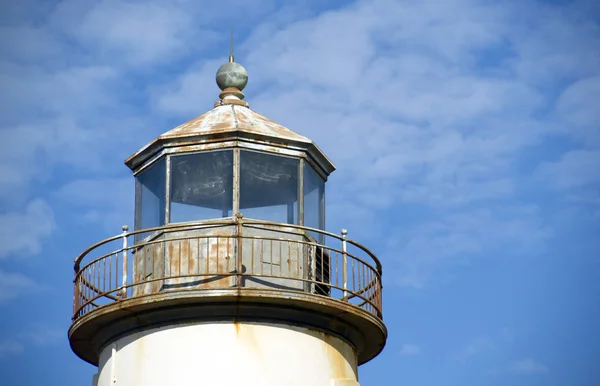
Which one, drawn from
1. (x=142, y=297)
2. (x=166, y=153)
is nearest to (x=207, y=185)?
(x=166, y=153)

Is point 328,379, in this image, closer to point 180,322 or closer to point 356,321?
point 356,321

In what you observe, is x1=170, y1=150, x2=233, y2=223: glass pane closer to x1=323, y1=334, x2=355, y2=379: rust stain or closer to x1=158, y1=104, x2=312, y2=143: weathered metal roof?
x1=158, y1=104, x2=312, y2=143: weathered metal roof

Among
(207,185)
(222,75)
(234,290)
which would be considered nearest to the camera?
(234,290)

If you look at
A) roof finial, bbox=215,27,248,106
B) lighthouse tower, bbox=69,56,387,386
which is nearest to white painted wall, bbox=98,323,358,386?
lighthouse tower, bbox=69,56,387,386

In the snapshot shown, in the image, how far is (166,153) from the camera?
20672mm

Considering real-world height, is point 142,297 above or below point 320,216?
below

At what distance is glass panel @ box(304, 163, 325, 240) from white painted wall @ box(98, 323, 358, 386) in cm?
186

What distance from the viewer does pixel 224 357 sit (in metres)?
19.3

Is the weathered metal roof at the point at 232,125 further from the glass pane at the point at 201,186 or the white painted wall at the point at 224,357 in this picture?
the white painted wall at the point at 224,357

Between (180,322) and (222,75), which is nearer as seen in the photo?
(180,322)

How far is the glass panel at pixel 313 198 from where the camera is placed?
20962 mm

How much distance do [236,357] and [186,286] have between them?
1.19 metres

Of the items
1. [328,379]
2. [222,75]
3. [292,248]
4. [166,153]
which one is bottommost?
[328,379]

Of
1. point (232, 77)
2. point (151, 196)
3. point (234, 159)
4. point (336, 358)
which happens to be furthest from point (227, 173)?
point (336, 358)
